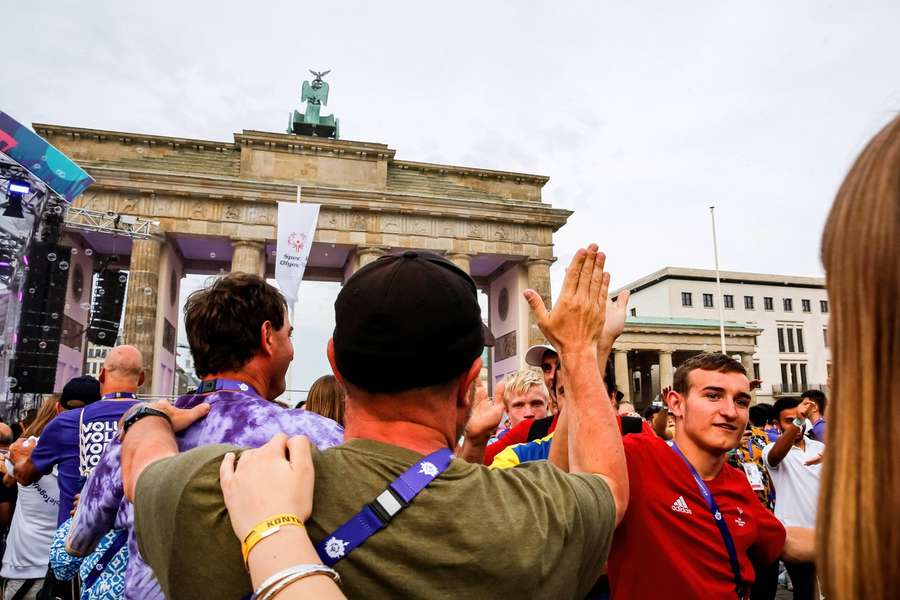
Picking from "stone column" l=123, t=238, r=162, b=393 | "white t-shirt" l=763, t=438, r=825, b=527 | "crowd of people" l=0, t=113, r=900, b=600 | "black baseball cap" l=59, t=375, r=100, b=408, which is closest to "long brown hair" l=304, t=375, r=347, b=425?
"black baseball cap" l=59, t=375, r=100, b=408

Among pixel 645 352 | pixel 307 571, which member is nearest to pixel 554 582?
pixel 307 571

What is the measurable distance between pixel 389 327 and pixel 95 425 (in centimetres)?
294

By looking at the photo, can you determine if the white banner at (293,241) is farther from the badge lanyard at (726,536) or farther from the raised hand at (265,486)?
the raised hand at (265,486)

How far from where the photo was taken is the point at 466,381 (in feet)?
4.39

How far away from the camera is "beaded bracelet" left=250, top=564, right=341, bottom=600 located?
919 mm

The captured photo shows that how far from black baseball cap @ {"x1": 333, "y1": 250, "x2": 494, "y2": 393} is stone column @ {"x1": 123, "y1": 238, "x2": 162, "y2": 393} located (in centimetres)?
2578

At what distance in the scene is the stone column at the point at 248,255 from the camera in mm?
26125

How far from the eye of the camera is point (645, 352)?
46.2 metres

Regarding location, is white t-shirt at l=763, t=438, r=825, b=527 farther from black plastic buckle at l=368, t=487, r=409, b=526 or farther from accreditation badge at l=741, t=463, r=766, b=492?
black plastic buckle at l=368, t=487, r=409, b=526

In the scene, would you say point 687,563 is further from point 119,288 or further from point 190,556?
point 119,288

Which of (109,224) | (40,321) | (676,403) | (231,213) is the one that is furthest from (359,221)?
(676,403)

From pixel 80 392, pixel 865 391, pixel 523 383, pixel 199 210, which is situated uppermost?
pixel 199 210

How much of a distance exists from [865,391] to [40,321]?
1827 cm

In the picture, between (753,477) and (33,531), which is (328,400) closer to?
(33,531)
